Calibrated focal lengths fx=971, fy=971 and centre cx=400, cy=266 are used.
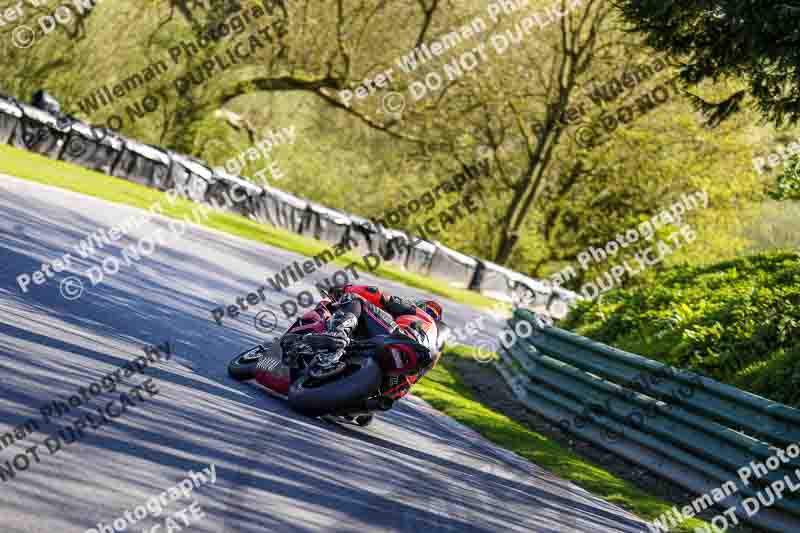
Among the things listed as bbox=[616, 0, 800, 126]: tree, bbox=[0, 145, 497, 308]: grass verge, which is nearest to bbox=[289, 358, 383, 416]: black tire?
bbox=[616, 0, 800, 126]: tree

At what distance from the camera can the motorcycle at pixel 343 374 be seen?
7.61 metres

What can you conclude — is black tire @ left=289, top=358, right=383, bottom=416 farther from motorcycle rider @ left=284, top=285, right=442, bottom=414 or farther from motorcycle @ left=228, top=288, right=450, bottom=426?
motorcycle rider @ left=284, top=285, right=442, bottom=414

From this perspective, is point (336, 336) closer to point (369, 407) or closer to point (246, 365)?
point (369, 407)

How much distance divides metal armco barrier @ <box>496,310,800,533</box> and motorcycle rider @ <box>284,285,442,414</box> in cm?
292

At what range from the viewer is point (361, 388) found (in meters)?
7.56

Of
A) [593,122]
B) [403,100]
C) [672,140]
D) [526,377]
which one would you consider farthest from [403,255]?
[526,377]

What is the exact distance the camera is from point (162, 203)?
25359 mm

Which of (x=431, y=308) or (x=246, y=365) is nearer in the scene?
(x=246, y=365)

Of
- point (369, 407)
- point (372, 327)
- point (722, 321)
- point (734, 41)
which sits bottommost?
point (369, 407)

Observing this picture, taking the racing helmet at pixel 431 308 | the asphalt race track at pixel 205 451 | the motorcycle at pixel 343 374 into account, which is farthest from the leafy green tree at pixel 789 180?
the motorcycle at pixel 343 374

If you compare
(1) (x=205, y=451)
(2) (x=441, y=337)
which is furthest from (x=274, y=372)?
(1) (x=205, y=451)

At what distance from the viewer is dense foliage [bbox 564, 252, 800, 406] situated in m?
11.7

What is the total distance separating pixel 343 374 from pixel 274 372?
2.55 ft

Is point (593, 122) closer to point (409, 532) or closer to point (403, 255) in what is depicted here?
point (403, 255)
